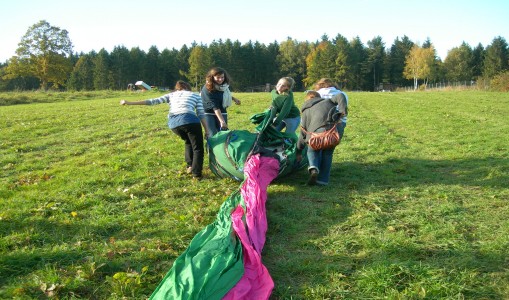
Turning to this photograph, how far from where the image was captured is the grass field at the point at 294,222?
347 cm

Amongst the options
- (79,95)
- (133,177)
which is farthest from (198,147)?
(79,95)

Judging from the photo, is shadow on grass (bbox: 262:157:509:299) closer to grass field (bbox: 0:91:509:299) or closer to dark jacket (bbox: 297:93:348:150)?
grass field (bbox: 0:91:509:299)

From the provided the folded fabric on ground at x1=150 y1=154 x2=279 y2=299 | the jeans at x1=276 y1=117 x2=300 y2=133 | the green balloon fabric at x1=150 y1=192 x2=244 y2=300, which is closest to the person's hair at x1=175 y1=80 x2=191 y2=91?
the jeans at x1=276 y1=117 x2=300 y2=133

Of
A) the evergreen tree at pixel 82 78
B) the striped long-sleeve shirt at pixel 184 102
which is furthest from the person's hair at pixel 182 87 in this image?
the evergreen tree at pixel 82 78

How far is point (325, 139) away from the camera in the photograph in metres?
6.30

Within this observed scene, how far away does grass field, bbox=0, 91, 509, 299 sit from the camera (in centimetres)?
347

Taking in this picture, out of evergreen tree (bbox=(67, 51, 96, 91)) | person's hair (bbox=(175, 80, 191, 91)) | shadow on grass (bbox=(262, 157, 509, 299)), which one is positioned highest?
evergreen tree (bbox=(67, 51, 96, 91))

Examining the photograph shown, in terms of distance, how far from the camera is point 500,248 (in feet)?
13.3

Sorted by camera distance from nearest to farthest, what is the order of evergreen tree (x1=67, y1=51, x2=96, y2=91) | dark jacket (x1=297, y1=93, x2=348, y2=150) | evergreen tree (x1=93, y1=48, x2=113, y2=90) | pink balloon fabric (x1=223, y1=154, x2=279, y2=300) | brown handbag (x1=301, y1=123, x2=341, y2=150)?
pink balloon fabric (x1=223, y1=154, x2=279, y2=300) < brown handbag (x1=301, y1=123, x2=341, y2=150) < dark jacket (x1=297, y1=93, x2=348, y2=150) < evergreen tree (x1=93, y1=48, x2=113, y2=90) < evergreen tree (x1=67, y1=51, x2=96, y2=91)

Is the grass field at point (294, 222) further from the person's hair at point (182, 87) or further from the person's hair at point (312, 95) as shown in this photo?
the person's hair at point (182, 87)

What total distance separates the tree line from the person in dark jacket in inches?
2355

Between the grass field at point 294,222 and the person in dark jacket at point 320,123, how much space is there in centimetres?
29

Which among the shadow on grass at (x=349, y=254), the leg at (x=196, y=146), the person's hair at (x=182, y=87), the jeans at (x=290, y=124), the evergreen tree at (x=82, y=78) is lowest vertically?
the shadow on grass at (x=349, y=254)

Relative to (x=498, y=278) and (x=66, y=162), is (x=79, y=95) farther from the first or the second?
(x=498, y=278)
